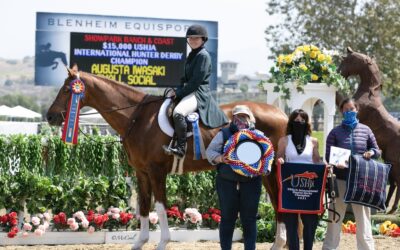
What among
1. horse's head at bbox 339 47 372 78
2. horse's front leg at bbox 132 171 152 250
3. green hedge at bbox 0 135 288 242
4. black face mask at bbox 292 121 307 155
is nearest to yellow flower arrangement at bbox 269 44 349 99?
horse's head at bbox 339 47 372 78

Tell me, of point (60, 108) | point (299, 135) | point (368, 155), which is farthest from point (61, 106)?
point (368, 155)

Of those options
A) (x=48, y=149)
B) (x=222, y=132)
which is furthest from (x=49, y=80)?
(x=222, y=132)

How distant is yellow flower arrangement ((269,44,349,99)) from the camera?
1074 centimetres

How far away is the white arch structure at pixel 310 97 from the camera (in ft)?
35.3

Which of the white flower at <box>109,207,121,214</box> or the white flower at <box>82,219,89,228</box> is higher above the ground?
the white flower at <box>109,207,121,214</box>

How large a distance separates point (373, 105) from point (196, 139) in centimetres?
463

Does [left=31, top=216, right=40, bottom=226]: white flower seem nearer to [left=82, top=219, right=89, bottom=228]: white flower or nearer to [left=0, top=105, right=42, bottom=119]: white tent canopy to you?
[left=82, top=219, right=89, bottom=228]: white flower

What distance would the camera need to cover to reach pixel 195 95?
9.09m

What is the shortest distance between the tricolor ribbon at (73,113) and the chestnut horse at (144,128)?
81 millimetres

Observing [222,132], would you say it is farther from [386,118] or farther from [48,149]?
[386,118]

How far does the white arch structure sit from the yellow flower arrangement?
0.08 meters

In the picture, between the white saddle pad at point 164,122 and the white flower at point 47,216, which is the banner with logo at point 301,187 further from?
the white flower at point 47,216

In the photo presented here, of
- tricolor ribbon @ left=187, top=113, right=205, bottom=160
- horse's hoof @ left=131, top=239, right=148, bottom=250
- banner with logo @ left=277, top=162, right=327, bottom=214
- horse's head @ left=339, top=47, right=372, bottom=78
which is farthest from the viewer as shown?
horse's head @ left=339, top=47, right=372, bottom=78

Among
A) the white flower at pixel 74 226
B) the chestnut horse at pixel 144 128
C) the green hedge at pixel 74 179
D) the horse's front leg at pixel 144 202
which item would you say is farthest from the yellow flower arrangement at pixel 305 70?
the white flower at pixel 74 226
